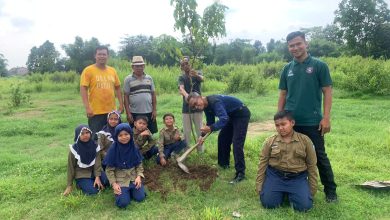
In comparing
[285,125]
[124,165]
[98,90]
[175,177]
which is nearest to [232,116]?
[285,125]

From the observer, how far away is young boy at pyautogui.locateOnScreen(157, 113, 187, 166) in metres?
5.70

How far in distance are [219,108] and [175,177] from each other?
1245 mm

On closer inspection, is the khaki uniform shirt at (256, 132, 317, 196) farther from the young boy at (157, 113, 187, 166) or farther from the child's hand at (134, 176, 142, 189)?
the young boy at (157, 113, 187, 166)

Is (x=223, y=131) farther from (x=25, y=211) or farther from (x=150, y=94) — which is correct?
(x=25, y=211)

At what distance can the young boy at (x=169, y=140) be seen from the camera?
5695 mm

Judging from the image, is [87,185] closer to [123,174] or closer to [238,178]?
[123,174]

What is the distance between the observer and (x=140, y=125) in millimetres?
5488

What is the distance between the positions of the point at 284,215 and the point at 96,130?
2909 mm

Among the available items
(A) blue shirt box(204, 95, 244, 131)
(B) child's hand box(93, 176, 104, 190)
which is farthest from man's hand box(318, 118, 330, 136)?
(B) child's hand box(93, 176, 104, 190)

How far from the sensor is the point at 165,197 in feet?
15.4

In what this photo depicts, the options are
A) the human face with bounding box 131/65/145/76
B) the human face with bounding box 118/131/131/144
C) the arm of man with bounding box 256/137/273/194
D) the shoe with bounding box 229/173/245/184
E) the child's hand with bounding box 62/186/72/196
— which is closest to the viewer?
the arm of man with bounding box 256/137/273/194

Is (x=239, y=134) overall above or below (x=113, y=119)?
below

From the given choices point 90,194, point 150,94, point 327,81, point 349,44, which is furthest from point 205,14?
point 349,44

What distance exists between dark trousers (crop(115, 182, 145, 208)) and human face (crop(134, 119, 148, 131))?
1.01 metres
